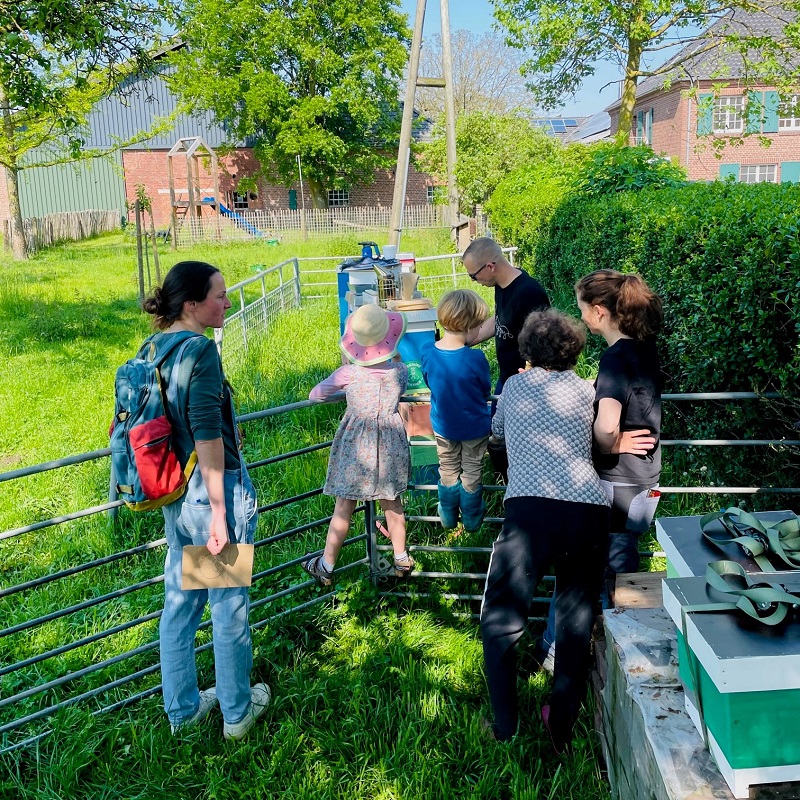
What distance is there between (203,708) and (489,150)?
25.9 m

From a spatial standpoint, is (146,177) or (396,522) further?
(146,177)

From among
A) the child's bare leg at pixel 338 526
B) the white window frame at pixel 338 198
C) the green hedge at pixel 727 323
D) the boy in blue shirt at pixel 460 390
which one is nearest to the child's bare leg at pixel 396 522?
the child's bare leg at pixel 338 526

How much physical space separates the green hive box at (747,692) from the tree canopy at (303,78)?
37.1 metres

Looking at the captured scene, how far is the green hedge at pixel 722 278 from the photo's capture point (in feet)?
12.3

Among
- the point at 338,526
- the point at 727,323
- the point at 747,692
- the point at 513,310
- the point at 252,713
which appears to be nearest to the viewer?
the point at 747,692

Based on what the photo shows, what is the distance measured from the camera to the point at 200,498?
2.90m

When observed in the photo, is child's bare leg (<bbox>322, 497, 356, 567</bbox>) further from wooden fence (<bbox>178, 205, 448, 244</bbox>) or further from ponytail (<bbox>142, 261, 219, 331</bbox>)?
wooden fence (<bbox>178, 205, 448, 244</bbox>)

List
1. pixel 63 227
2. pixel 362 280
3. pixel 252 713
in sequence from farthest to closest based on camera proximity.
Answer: pixel 63 227
pixel 362 280
pixel 252 713

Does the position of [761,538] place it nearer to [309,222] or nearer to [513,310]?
[513,310]

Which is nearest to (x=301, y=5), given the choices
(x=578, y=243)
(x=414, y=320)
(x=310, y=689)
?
(x=578, y=243)

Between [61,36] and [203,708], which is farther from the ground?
[61,36]

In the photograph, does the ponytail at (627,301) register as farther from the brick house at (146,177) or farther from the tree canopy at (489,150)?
the brick house at (146,177)

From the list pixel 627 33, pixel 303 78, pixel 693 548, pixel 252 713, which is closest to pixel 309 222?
pixel 303 78

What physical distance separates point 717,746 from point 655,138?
137 ft
